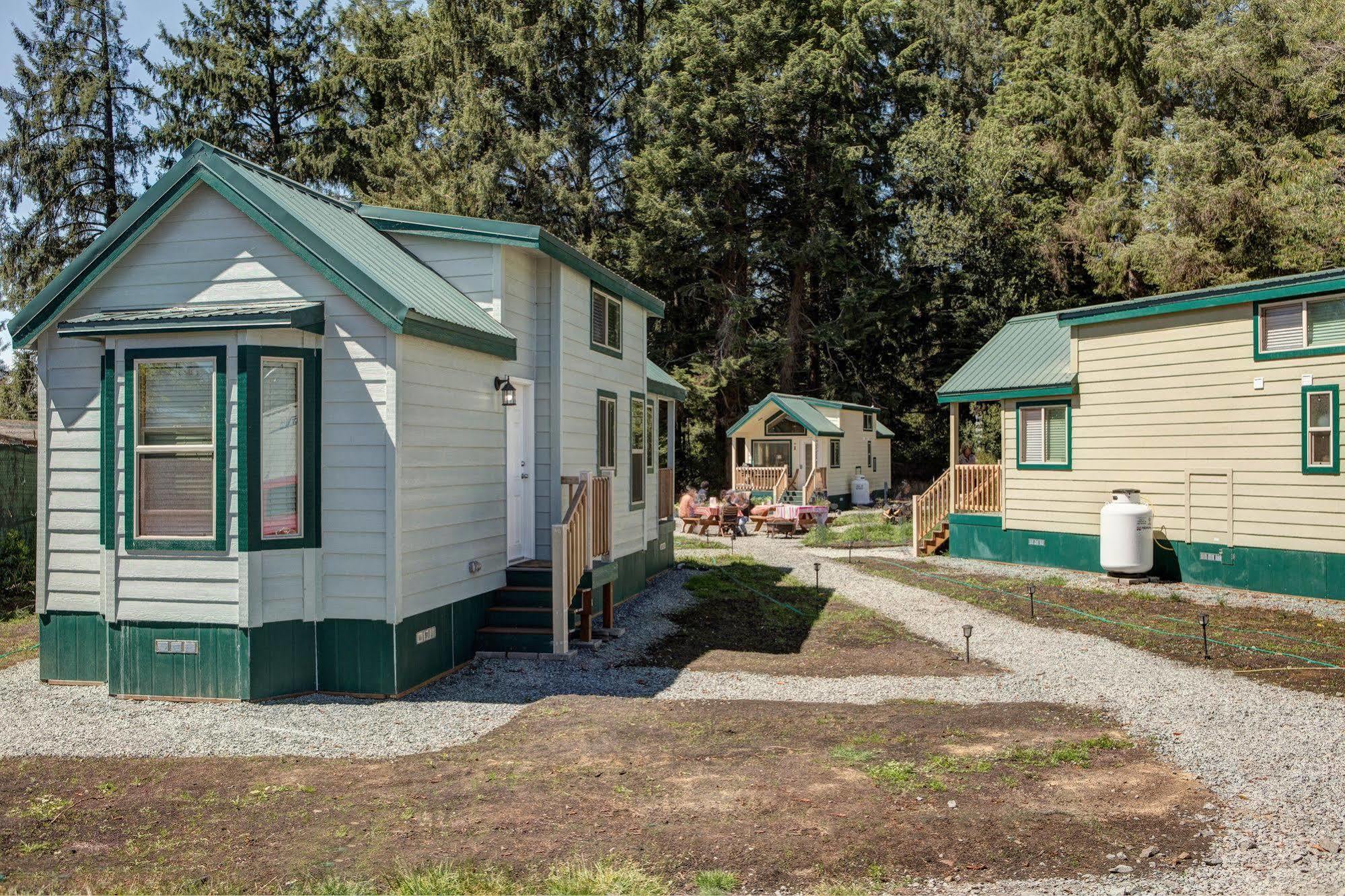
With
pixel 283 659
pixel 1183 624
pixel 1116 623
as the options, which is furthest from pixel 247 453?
pixel 1183 624

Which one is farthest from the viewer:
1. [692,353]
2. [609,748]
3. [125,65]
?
[692,353]

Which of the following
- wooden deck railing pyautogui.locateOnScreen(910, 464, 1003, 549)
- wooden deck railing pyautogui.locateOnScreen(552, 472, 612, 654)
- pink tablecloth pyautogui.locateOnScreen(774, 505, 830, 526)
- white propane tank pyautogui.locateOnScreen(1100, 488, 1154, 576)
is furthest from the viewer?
pink tablecloth pyautogui.locateOnScreen(774, 505, 830, 526)

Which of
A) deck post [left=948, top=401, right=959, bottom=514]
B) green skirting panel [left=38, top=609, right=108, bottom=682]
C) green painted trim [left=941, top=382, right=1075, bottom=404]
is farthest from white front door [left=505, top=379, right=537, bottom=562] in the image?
deck post [left=948, top=401, right=959, bottom=514]

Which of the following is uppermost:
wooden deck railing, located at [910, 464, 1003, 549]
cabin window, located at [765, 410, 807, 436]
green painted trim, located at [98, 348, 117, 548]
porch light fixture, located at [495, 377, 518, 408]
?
cabin window, located at [765, 410, 807, 436]

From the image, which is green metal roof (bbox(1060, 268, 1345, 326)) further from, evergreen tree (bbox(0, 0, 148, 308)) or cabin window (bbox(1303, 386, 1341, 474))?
evergreen tree (bbox(0, 0, 148, 308))

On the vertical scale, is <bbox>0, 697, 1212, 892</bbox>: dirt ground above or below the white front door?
below

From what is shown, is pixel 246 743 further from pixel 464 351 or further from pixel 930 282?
pixel 930 282

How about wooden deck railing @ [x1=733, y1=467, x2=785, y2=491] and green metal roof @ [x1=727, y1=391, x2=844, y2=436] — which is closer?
green metal roof @ [x1=727, y1=391, x2=844, y2=436]

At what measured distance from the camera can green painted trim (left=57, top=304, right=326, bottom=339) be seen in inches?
313

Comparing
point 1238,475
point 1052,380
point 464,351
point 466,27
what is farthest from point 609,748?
point 466,27

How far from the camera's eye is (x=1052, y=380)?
55.1 ft

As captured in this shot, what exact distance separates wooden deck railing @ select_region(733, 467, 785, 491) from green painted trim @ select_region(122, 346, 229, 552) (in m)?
23.7

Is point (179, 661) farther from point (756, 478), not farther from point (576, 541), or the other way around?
point (756, 478)

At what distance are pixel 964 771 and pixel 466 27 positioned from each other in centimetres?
3572
